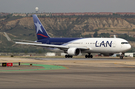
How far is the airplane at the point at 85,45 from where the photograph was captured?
205 feet

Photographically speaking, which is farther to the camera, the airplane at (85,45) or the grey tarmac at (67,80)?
the airplane at (85,45)

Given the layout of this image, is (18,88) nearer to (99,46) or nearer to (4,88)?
(4,88)

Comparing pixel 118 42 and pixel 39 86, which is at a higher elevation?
pixel 118 42

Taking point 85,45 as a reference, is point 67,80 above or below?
below

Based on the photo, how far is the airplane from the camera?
6262 cm

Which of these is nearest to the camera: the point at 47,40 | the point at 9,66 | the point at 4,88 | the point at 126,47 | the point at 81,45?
the point at 4,88

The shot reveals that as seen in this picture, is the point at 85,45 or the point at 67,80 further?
the point at 85,45

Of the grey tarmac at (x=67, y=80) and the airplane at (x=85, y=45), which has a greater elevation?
the airplane at (x=85, y=45)

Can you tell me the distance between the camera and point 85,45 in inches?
2653

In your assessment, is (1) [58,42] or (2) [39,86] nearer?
(2) [39,86]

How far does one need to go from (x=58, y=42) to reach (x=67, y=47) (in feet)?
11.2

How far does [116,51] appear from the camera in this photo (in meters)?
62.9

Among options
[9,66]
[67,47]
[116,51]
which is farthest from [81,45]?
[9,66]

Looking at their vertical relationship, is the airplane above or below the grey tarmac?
above
